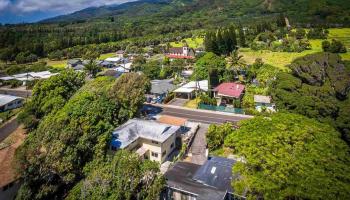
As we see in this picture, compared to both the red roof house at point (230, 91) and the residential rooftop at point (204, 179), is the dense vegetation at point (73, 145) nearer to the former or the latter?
the residential rooftop at point (204, 179)

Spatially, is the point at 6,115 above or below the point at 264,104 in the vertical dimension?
below

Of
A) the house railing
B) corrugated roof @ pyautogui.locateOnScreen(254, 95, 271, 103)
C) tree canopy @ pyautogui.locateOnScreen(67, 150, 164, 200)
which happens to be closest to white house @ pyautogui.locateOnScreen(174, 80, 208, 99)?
the house railing

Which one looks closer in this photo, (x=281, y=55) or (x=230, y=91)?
(x=230, y=91)

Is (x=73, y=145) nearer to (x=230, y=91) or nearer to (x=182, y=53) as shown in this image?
(x=230, y=91)

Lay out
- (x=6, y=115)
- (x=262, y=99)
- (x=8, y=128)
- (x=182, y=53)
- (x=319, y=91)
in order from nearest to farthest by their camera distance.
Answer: (x=319, y=91), (x=8, y=128), (x=262, y=99), (x=6, y=115), (x=182, y=53)

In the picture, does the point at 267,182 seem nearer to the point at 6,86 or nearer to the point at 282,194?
the point at 282,194

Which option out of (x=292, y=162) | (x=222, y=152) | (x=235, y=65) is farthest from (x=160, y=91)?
(x=292, y=162)

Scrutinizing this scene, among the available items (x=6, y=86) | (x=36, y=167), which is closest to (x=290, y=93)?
(x=36, y=167)

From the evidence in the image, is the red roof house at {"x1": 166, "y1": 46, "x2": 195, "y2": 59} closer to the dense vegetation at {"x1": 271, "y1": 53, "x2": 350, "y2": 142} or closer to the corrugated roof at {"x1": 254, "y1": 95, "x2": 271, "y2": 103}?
the corrugated roof at {"x1": 254, "y1": 95, "x2": 271, "y2": 103}
